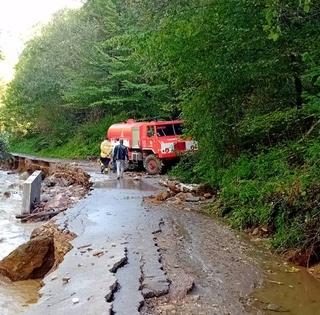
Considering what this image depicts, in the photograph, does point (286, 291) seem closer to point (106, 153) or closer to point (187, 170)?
A: point (187, 170)

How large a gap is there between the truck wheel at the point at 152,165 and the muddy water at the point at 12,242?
5637 mm

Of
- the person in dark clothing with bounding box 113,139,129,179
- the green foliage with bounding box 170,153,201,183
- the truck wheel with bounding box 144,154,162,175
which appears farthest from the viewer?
the truck wheel with bounding box 144,154,162,175

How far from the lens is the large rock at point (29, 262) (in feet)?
30.1

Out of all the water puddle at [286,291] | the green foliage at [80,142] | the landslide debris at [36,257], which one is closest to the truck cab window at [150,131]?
the green foliage at [80,142]

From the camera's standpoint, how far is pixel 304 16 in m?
8.38

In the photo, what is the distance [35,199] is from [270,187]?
9532 millimetres

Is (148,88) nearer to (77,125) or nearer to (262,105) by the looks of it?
(77,125)

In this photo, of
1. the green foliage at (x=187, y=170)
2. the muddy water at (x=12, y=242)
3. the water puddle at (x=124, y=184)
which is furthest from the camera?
the green foliage at (x=187, y=170)

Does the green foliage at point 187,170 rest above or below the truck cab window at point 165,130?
below

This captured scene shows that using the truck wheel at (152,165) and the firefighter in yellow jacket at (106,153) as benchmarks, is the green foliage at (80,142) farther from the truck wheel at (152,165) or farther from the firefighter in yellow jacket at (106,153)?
the truck wheel at (152,165)

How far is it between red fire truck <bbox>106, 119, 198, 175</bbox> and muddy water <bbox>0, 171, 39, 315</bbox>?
5.59 m

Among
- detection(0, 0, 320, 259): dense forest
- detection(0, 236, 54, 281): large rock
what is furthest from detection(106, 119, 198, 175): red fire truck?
detection(0, 236, 54, 281): large rock

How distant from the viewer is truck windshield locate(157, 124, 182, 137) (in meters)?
21.8

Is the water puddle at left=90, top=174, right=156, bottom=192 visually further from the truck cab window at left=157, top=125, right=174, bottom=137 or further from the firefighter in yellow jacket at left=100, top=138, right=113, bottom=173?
the firefighter in yellow jacket at left=100, top=138, right=113, bottom=173
